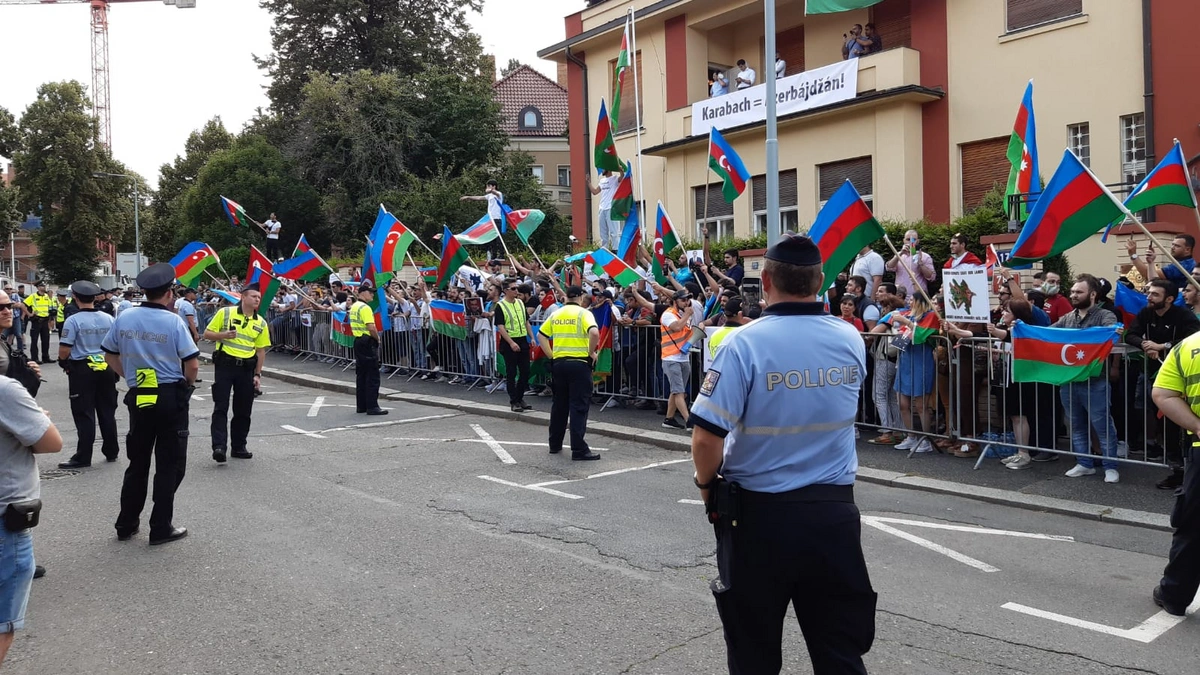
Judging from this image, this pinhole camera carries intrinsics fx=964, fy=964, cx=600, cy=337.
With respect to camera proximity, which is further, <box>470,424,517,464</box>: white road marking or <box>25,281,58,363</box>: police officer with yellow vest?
<box>25,281,58,363</box>: police officer with yellow vest

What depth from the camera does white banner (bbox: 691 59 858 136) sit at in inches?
770

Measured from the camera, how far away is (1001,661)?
4.51m

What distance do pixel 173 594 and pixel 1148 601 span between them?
18.2 feet

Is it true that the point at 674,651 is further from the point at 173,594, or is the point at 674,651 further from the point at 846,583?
the point at 173,594

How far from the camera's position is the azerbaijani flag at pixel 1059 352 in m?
8.44

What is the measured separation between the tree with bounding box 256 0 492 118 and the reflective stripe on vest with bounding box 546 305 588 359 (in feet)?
110

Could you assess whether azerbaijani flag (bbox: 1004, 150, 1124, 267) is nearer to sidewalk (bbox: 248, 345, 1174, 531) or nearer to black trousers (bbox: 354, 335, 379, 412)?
sidewalk (bbox: 248, 345, 1174, 531)

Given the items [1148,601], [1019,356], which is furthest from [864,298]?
[1148,601]

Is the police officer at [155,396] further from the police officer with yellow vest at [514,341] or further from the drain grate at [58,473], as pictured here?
the police officer with yellow vest at [514,341]

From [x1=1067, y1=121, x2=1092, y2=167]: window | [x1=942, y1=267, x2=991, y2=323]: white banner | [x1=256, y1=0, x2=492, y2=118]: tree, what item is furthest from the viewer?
[x1=256, y1=0, x2=492, y2=118]: tree

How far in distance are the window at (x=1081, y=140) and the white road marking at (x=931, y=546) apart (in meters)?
12.1

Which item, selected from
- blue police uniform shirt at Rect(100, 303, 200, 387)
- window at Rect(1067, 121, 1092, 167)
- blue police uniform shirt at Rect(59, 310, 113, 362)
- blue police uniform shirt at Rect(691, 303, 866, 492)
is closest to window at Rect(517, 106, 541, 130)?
window at Rect(1067, 121, 1092, 167)

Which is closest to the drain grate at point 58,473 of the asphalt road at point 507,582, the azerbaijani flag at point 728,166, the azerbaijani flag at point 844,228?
the asphalt road at point 507,582

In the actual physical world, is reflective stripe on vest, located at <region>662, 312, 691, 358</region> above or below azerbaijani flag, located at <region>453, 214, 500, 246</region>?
below
